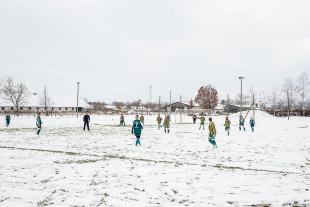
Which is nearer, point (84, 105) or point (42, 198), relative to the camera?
point (42, 198)

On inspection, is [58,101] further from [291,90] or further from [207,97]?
[291,90]

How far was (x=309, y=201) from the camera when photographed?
504 cm

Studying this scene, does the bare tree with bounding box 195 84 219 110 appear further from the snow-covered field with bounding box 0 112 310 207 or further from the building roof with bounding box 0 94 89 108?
the snow-covered field with bounding box 0 112 310 207

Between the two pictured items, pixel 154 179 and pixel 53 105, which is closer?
pixel 154 179

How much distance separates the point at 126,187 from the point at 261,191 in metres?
3.52

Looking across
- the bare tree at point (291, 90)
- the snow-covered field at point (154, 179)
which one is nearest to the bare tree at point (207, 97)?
the bare tree at point (291, 90)

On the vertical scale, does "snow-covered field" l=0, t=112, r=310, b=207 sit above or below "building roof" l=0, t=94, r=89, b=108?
below

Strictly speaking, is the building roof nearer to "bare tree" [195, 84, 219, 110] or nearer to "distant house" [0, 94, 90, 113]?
"distant house" [0, 94, 90, 113]

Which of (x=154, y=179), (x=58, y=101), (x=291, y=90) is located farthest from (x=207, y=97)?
(x=154, y=179)

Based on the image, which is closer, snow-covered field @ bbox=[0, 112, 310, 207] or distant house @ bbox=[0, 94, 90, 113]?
snow-covered field @ bbox=[0, 112, 310, 207]

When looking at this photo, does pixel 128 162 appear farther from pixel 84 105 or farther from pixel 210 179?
pixel 84 105

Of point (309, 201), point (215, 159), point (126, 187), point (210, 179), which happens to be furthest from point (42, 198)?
point (215, 159)

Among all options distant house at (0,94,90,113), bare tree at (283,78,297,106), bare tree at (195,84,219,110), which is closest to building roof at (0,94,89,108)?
distant house at (0,94,90,113)

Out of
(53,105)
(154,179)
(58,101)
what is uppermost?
(58,101)
